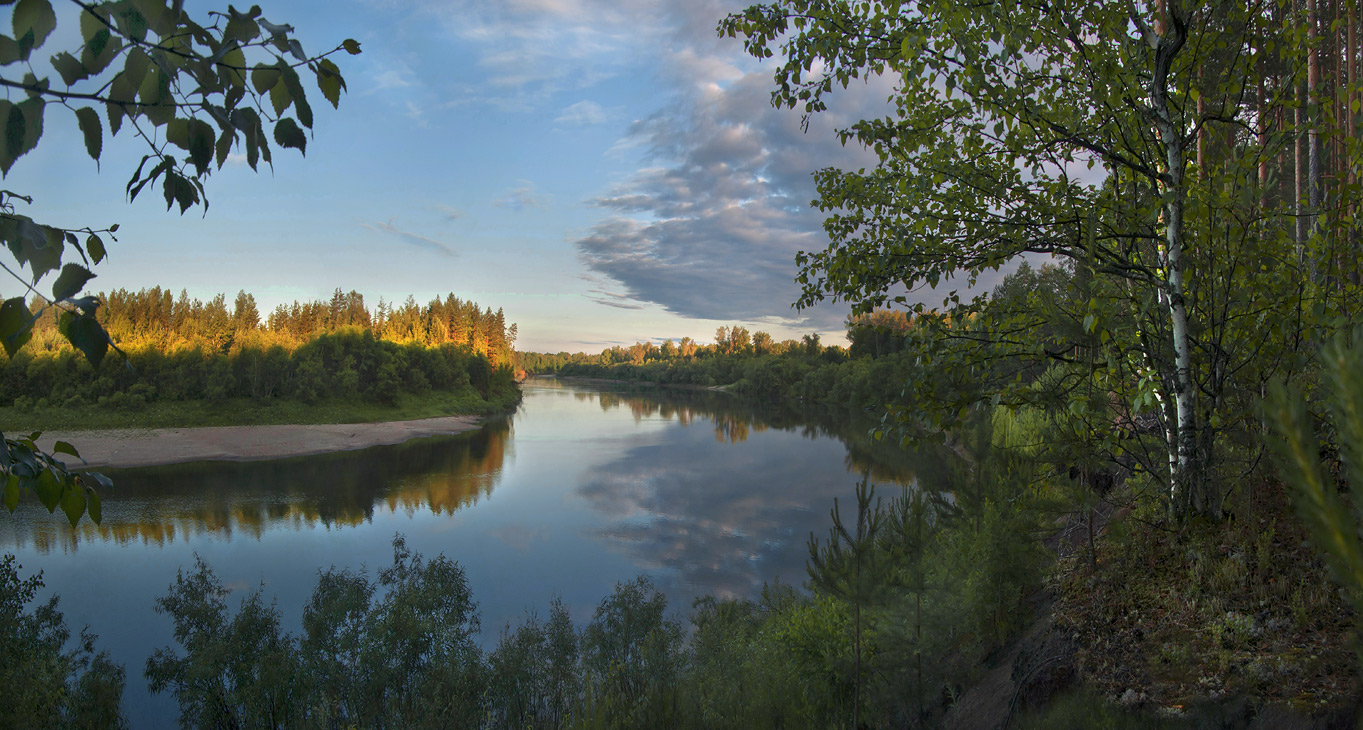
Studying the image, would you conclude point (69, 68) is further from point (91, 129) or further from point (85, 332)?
point (85, 332)

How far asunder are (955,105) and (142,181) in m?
4.23

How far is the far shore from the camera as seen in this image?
28730 millimetres

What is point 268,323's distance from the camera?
64.5m

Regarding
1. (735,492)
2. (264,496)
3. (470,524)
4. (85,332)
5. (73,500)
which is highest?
(85,332)

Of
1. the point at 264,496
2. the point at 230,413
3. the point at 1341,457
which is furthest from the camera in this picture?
the point at 230,413

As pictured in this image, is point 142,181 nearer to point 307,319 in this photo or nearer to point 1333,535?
point 1333,535

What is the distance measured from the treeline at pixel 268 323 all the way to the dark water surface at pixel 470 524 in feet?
22.6

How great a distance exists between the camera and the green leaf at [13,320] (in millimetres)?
1186

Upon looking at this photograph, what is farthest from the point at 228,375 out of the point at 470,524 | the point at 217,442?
the point at 470,524

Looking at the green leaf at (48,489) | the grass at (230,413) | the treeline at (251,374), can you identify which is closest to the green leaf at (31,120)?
the green leaf at (48,489)

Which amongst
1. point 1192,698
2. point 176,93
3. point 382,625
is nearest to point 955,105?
point 1192,698

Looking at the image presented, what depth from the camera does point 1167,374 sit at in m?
3.62

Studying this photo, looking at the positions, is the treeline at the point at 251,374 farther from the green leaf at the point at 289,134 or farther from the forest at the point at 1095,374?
the green leaf at the point at 289,134

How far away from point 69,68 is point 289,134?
1.20ft
